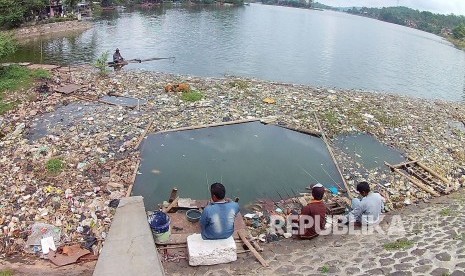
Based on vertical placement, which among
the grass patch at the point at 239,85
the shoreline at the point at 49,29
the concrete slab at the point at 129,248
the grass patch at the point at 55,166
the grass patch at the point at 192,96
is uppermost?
the shoreline at the point at 49,29

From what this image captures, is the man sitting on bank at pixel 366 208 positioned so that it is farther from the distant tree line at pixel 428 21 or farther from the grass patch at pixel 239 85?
the distant tree line at pixel 428 21

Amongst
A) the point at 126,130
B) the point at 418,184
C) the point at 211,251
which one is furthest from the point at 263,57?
the point at 211,251

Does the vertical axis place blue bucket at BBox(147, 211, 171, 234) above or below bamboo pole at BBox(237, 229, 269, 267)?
above

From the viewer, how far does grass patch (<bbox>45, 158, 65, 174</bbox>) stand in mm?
8523

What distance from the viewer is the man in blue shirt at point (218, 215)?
5.58 meters

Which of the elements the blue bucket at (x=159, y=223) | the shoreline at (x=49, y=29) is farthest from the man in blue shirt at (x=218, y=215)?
the shoreline at (x=49, y=29)

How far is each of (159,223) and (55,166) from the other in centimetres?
397

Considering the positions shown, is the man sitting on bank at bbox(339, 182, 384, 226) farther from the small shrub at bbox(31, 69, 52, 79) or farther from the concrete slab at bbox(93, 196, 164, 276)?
the small shrub at bbox(31, 69, 52, 79)

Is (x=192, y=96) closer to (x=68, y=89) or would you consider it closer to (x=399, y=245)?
(x=68, y=89)

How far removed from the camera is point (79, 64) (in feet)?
74.3

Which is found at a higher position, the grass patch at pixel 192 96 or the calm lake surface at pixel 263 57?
the calm lake surface at pixel 263 57

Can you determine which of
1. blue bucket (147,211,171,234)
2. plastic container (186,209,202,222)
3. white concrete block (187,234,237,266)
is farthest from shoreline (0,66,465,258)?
white concrete block (187,234,237,266)

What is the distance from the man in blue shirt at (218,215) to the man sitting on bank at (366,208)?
101 inches

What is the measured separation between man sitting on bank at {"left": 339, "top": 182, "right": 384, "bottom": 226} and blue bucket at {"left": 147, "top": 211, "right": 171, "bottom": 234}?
3.51 m
